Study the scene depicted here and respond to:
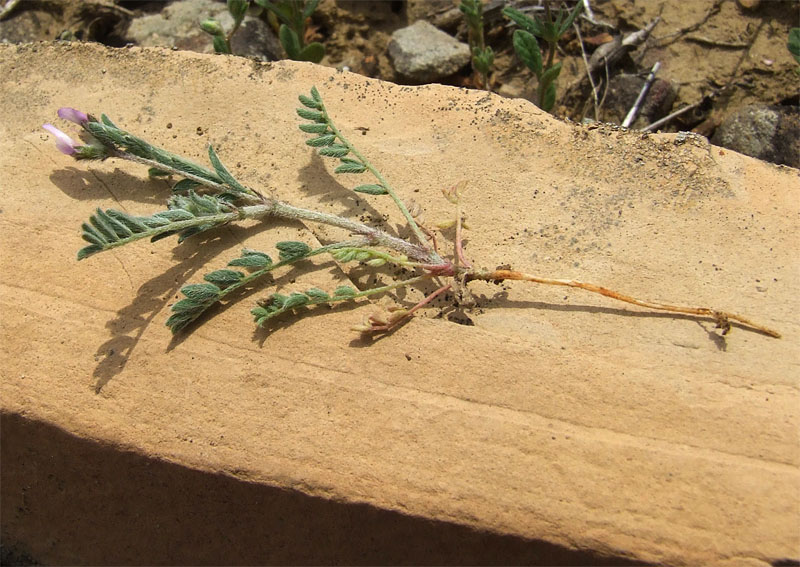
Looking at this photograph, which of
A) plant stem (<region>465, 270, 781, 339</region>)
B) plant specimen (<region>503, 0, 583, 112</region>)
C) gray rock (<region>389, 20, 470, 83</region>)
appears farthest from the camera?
gray rock (<region>389, 20, 470, 83</region>)

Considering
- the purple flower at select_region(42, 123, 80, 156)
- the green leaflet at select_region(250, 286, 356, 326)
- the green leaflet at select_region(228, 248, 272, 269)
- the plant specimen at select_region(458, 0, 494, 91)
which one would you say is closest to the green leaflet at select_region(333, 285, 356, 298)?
the green leaflet at select_region(250, 286, 356, 326)

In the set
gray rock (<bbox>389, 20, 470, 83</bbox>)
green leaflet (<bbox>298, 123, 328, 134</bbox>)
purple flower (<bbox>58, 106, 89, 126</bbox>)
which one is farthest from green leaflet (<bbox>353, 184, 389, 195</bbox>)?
gray rock (<bbox>389, 20, 470, 83</bbox>)

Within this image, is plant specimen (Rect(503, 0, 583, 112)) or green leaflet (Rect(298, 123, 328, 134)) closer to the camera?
green leaflet (Rect(298, 123, 328, 134))

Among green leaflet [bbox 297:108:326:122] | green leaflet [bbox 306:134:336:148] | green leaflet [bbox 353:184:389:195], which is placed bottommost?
green leaflet [bbox 353:184:389:195]

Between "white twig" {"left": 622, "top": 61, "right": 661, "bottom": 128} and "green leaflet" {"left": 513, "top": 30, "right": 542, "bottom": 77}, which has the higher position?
"green leaflet" {"left": 513, "top": 30, "right": 542, "bottom": 77}

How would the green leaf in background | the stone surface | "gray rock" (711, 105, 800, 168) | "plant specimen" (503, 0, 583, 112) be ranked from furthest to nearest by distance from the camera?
"plant specimen" (503, 0, 583, 112)
"gray rock" (711, 105, 800, 168)
the green leaf in background
the stone surface

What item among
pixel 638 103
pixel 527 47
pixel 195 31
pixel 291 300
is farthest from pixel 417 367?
pixel 195 31

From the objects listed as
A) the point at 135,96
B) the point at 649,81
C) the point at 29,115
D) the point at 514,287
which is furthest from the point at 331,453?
the point at 649,81

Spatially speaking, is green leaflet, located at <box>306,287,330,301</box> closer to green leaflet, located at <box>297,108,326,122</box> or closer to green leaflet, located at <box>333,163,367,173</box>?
green leaflet, located at <box>333,163,367,173</box>

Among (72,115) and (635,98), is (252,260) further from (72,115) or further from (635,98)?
(635,98)
